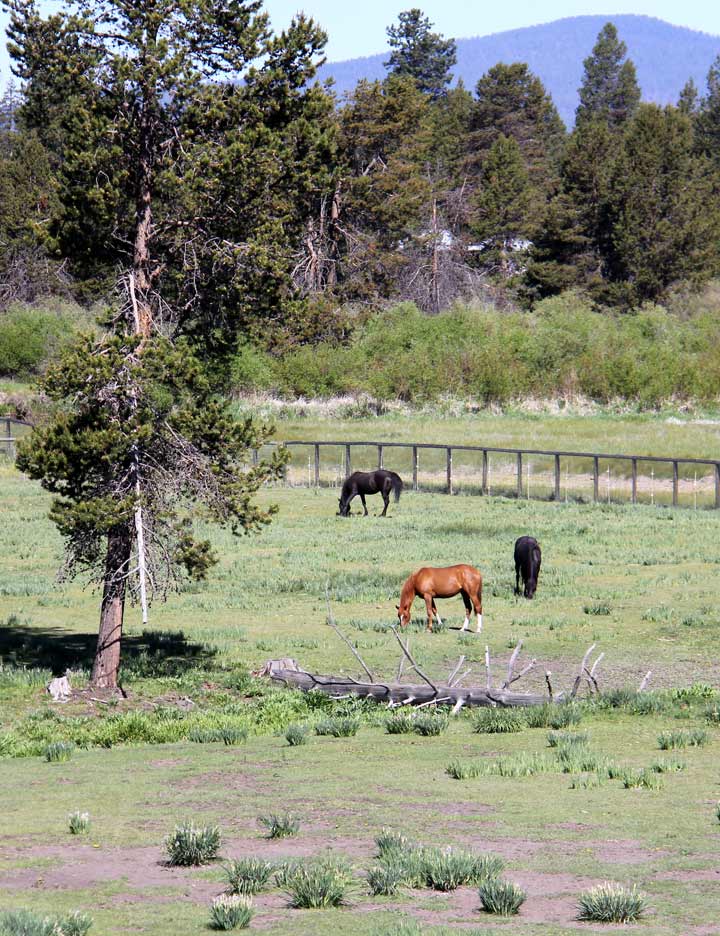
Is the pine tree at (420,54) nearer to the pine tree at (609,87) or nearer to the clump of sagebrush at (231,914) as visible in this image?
the pine tree at (609,87)

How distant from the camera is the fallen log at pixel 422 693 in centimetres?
1828

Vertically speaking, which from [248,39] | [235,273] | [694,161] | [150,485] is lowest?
[150,485]

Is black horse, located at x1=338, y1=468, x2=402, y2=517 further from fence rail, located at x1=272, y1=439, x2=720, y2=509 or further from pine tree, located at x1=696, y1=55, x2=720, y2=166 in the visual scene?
pine tree, located at x1=696, y1=55, x2=720, y2=166

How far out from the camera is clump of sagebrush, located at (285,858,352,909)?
388 inches

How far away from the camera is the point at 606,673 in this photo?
70.9ft

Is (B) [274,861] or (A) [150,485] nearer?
(B) [274,861]

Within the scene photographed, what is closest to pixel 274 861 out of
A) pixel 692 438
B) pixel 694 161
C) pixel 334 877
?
pixel 334 877

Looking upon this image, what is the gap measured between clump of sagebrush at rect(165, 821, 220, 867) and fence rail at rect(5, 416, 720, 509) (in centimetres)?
3644

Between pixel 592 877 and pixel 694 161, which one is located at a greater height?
pixel 694 161

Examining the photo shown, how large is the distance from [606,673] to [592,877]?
11461mm

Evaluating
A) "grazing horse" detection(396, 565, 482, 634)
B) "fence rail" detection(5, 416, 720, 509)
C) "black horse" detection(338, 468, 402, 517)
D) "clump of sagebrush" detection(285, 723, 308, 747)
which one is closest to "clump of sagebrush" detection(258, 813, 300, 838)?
"clump of sagebrush" detection(285, 723, 308, 747)

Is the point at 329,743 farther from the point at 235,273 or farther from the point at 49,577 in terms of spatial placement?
the point at 49,577

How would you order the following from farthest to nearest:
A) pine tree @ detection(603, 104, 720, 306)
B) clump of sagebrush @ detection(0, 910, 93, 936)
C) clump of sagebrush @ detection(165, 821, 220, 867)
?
1. pine tree @ detection(603, 104, 720, 306)
2. clump of sagebrush @ detection(165, 821, 220, 867)
3. clump of sagebrush @ detection(0, 910, 93, 936)

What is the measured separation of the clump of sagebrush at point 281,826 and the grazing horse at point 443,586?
13.0 metres
